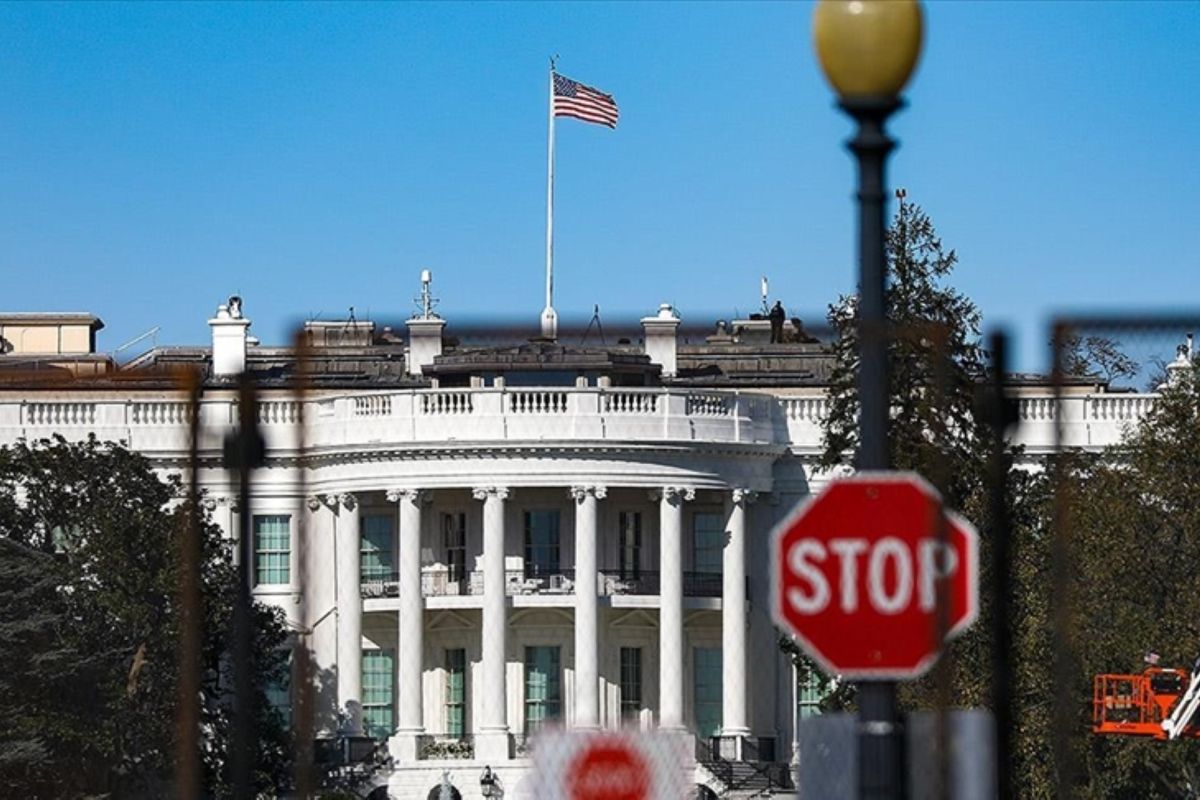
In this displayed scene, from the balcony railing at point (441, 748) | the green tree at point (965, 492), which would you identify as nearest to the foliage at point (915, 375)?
the green tree at point (965, 492)

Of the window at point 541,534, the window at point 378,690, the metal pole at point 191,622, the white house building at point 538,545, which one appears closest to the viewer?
the metal pole at point 191,622

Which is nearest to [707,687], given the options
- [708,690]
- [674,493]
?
[708,690]

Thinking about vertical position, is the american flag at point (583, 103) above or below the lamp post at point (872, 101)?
above

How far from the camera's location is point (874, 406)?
15.4 m

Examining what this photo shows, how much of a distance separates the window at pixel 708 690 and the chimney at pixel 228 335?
38.3 feet

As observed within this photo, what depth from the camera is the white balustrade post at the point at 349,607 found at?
82.6m

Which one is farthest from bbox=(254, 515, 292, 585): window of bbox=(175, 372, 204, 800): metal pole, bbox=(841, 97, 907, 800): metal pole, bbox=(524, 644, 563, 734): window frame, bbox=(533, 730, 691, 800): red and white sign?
bbox=(841, 97, 907, 800): metal pole

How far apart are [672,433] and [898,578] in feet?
230

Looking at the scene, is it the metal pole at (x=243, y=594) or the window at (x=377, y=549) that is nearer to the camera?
the metal pole at (x=243, y=594)

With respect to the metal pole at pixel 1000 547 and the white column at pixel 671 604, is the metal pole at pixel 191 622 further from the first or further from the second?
the white column at pixel 671 604

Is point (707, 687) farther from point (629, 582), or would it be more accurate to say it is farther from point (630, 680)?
point (629, 582)

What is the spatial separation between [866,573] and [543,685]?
71498 mm

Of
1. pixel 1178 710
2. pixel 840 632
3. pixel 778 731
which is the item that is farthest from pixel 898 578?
pixel 778 731

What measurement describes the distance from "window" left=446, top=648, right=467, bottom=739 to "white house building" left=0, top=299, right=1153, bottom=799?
5 cm
